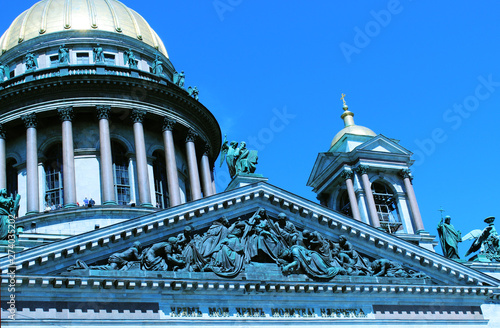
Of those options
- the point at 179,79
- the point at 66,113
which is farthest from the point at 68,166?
the point at 179,79

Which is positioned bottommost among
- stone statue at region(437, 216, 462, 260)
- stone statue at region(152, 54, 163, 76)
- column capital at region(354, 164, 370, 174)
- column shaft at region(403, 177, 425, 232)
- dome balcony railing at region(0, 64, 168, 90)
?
stone statue at region(437, 216, 462, 260)

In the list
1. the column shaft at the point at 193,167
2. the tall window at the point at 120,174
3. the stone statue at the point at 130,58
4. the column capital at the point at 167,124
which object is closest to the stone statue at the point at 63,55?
the stone statue at the point at 130,58

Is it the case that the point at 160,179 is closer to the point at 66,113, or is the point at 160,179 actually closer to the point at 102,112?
the point at 102,112

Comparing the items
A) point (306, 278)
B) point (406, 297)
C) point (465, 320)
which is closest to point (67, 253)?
point (306, 278)

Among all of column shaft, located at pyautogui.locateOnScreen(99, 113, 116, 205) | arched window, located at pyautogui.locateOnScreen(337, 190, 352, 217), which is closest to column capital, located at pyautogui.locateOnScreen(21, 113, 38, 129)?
column shaft, located at pyautogui.locateOnScreen(99, 113, 116, 205)

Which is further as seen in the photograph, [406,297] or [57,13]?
[57,13]

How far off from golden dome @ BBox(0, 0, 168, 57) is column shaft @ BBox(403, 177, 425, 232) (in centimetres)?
1827

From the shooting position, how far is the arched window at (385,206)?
39594 millimetres

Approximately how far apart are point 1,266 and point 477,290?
56.5 ft

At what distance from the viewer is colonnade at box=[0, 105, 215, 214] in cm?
3925

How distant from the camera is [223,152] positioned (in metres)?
33.7

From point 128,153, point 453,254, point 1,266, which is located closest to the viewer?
point 1,266

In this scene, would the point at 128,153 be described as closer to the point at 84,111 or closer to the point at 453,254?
the point at 84,111

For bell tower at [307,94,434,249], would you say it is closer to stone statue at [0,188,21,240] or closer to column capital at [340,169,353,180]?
column capital at [340,169,353,180]
